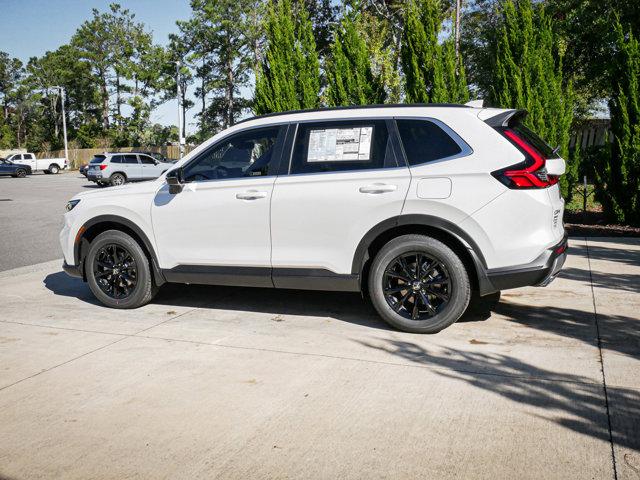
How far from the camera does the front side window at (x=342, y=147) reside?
519 centimetres

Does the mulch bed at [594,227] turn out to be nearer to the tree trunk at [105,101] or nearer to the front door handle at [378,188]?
the front door handle at [378,188]

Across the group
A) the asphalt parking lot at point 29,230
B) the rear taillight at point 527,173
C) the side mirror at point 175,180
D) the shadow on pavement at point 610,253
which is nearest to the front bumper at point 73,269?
the side mirror at point 175,180

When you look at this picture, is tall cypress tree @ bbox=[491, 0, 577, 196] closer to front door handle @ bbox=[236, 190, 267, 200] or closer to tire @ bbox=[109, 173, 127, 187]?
front door handle @ bbox=[236, 190, 267, 200]

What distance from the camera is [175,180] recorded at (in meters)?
5.74

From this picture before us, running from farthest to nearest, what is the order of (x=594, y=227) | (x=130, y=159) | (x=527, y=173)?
(x=130, y=159) < (x=594, y=227) < (x=527, y=173)

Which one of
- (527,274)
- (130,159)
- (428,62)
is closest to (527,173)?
(527,274)

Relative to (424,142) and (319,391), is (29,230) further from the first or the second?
(319,391)

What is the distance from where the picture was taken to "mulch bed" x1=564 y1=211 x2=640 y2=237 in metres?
10.2

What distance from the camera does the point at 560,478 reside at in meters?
2.84

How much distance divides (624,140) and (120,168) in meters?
25.0

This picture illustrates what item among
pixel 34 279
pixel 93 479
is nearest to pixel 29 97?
pixel 34 279

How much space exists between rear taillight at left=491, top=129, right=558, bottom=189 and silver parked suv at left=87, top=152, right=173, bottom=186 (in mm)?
25901

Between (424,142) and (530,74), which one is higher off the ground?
(530,74)

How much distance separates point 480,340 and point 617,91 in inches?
313
